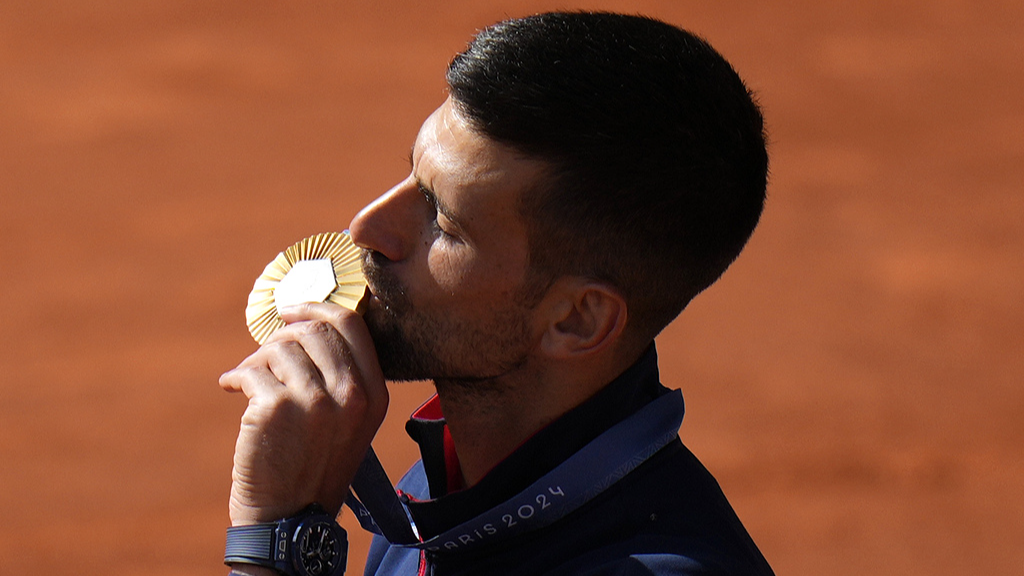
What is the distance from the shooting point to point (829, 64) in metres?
14.1

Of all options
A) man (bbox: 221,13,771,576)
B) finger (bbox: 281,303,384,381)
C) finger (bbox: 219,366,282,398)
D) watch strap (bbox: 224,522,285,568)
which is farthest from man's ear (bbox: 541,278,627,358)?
watch strap (bbox: 224,522,285,568)

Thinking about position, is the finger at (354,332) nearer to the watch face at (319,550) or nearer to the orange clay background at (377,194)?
the watch face at (319,550)

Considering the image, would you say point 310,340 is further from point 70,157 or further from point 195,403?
point 70,157

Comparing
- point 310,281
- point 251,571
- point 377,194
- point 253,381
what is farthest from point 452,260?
point 377,194

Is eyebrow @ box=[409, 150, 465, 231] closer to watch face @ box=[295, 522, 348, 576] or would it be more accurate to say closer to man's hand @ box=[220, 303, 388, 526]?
man's hand @ box=[220, 303, 388, 526]

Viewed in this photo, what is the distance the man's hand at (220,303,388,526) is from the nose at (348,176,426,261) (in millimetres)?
232

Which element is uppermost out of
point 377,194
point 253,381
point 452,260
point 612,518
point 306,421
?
point 377,194

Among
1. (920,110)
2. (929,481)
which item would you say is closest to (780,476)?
(929,481)

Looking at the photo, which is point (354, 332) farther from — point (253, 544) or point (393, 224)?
point (253, 544)

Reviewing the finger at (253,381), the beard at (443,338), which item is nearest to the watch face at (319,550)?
the finger at (253,381)

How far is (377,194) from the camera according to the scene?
1224cm

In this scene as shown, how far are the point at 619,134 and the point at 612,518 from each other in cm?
104

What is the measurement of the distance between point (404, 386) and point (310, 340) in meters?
6.71

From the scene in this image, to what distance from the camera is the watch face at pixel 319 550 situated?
3102 mm
